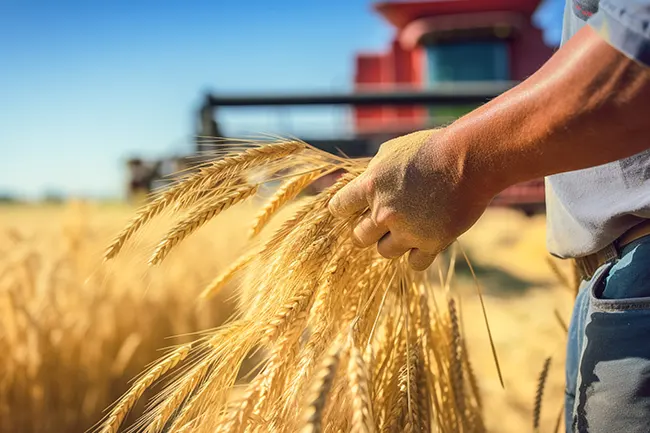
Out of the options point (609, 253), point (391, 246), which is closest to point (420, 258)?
point (391, 246)

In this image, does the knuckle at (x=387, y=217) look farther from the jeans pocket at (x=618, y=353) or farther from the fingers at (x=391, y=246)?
the jeans pocket at (x=618, y=353)

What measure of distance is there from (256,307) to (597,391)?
20.2 inches

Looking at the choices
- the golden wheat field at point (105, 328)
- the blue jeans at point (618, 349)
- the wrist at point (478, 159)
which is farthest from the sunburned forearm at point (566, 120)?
the golden wheat field at point (105, 328)

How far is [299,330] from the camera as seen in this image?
2.78ft

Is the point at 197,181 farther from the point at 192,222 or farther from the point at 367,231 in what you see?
the point at 367,231

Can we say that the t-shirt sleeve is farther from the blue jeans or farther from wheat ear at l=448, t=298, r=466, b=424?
wheat ear at l=448, t=298, r=466, b=424

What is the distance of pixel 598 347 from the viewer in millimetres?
855

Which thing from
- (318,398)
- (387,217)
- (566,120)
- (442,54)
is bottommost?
(318,398)

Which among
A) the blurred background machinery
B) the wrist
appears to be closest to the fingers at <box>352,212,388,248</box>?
the wrist

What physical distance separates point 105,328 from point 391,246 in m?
1.96

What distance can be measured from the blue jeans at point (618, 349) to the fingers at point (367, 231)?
0.32m

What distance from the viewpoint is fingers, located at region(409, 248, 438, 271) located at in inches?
33.8

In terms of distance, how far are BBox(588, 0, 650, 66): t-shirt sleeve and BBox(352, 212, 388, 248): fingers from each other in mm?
368

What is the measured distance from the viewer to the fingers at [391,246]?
839mm
